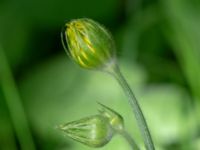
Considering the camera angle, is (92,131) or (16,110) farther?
(16,110)

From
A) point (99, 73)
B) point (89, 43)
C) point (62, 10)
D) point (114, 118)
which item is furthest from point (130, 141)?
point (62, 10)

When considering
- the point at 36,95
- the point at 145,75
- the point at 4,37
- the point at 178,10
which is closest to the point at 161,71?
the point at 145,75

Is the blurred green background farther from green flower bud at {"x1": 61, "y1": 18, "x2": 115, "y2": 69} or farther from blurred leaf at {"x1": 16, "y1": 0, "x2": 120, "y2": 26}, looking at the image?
green flower bud at {"x1": 61, "y1": 18, "x2": 115, "y2": 69}

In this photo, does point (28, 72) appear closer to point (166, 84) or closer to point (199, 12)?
point (166, 84)

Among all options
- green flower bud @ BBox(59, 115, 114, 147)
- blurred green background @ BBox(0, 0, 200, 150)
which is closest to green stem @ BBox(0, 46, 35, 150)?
blurred green background @ BBox(0, 0, 200, 150)

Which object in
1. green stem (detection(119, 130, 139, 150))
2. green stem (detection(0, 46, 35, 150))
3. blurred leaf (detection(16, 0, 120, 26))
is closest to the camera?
green stem (detection(119, 130, 139, 150))

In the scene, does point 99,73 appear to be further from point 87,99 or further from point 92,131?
point 92,131

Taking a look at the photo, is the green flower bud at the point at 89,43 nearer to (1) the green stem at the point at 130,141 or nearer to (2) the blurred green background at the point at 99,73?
(1) the green stem at the point at 130,141
